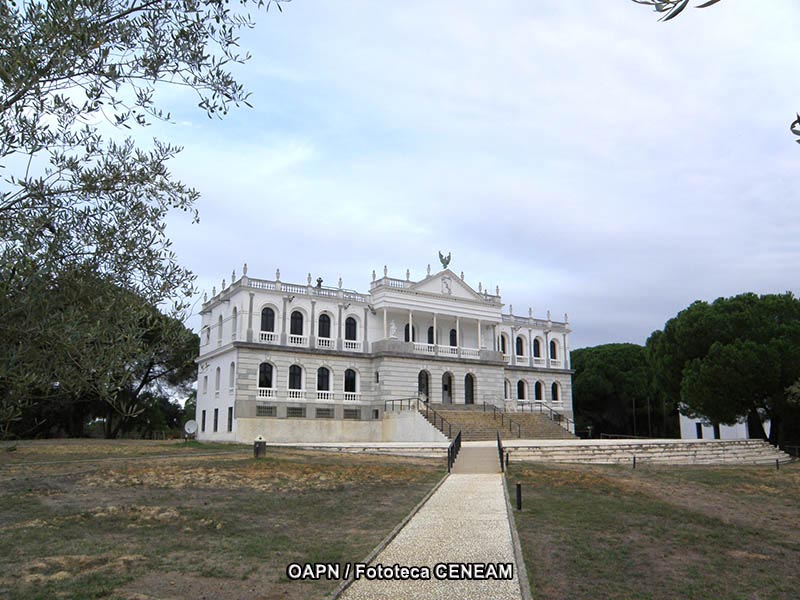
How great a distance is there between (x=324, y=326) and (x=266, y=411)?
23.6ft

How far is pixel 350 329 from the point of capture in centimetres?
4450

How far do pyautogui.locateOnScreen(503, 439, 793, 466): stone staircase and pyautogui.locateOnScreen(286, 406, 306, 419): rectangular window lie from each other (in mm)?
15052

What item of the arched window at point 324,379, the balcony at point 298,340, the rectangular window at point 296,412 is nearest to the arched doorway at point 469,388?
the arched window at point 324,379

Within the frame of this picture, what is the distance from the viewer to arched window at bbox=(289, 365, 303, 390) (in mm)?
41125

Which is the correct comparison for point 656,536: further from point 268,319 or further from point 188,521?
point 268,319

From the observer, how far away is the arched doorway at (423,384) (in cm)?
4428

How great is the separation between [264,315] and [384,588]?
34.3 m

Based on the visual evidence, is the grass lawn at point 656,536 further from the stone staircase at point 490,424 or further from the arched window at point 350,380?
the arched window at point 350,380

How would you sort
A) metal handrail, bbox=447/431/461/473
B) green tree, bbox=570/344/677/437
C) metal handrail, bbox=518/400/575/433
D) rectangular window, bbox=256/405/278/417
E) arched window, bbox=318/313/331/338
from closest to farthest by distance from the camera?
metal handrail, bbox=447/431/461/473, rectangular window, bbox=256/405/278/417, arched window, bbox=318/313/331/338, metal handrail, bbox=518/400/575/433, green tree, bbox=570/344/677/437

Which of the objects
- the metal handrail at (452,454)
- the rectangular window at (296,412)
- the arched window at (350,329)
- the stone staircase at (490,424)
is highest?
the arched window at (350,329)

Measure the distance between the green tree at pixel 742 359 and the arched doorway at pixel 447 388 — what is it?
14.8m

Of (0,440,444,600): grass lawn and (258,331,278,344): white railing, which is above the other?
(258,331,278,344): white railing

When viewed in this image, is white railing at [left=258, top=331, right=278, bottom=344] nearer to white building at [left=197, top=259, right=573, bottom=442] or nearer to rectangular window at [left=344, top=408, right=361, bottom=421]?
white building at [left=197, top=259, right=573, bottom=442]

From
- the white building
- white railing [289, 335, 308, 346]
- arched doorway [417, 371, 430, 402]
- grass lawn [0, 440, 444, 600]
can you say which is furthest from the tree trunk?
white railing [289, 335, 308, 346]
